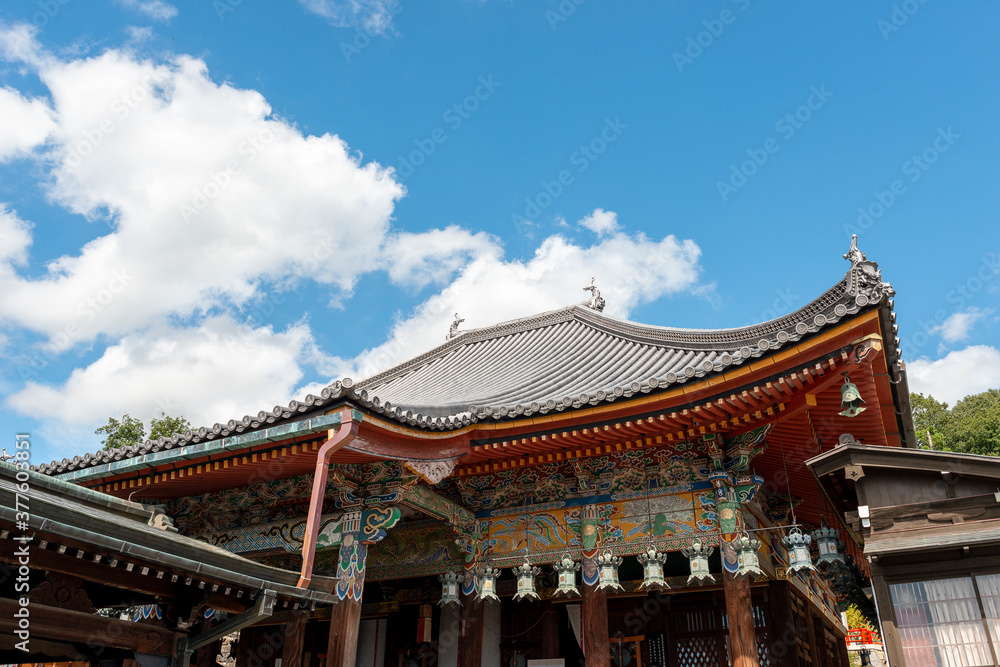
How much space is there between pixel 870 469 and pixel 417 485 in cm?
600

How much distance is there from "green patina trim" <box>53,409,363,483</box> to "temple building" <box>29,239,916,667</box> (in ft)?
0.10

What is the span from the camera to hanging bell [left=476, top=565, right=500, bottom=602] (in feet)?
35.5

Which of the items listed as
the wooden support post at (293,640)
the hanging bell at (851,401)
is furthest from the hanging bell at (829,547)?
the wooden support post at (293,640)

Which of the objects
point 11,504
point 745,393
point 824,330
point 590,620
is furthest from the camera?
point 590,620

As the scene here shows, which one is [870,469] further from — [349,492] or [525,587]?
[349,492]

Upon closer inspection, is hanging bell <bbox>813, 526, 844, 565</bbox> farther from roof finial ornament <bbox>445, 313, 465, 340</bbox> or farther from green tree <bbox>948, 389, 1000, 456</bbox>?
green tree <bbox>948, 389, 1000, 456</bbox>

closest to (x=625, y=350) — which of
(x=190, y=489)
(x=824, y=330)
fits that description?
(x=824, y=330)

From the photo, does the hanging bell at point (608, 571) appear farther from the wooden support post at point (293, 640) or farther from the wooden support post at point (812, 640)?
the wooden support post at point (812, 640)

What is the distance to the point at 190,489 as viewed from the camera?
11.3m

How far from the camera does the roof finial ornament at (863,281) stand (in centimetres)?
779

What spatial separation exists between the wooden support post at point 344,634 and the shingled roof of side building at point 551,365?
256 cm

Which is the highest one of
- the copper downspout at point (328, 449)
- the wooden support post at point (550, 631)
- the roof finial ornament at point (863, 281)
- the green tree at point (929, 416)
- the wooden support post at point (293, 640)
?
the green tree at point (929, 416)

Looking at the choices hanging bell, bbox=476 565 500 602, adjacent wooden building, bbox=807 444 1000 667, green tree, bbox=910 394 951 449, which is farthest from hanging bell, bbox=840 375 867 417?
green tree, bbox=910 394 951 449

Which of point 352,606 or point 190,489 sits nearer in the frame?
point 352,606
